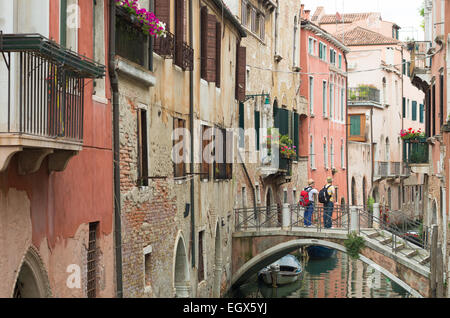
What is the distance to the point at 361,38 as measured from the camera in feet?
167

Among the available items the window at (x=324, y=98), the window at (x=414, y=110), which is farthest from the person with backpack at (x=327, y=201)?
the window at (x=414, y=110)

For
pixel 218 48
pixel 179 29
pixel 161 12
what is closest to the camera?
pixel 161 12

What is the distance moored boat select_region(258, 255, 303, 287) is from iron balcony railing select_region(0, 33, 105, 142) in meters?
18.3

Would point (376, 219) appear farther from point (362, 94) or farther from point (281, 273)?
point (362, 94)

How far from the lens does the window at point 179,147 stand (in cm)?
1592

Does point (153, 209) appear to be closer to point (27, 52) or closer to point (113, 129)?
point (113, 129)

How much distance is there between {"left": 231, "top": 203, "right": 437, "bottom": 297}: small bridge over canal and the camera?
2016 centimetres

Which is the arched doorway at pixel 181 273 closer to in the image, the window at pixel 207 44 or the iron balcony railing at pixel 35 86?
the window at pixel 207 44

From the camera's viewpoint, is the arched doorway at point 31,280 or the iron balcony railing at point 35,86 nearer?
the iron balcony railing at point 35,86

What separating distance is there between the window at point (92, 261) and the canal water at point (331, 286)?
1182 centimetres

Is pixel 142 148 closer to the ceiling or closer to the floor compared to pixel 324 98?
closer to the floor

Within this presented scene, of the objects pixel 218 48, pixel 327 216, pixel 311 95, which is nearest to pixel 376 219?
pixel 327 216

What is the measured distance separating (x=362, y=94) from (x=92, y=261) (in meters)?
37.3

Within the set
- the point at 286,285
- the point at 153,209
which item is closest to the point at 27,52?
the point at 153,209
